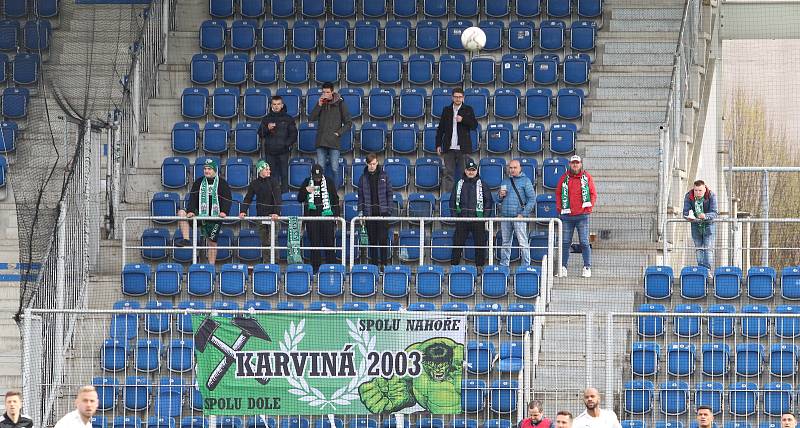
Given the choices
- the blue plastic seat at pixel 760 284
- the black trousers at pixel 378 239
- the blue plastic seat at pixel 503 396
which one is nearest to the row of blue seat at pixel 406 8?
the black trousers at pixel 378 239

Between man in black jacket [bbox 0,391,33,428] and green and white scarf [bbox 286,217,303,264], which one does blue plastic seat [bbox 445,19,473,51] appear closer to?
green and white scarf [bbox 286,217,303,264]

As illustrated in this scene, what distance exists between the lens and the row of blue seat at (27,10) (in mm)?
26453

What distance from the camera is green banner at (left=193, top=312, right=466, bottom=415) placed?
16.3 metres

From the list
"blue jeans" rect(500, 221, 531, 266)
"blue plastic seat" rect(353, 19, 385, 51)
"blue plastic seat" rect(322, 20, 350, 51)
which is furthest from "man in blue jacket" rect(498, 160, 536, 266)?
"blue plastic seat" rect(322, 20, 350, 51)

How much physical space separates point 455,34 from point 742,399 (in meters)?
10.0

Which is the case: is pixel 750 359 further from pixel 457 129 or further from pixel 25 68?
pixel 25 68

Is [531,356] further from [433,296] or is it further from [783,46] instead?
[783,46]

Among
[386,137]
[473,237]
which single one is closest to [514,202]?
[473,237]

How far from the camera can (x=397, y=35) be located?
86.0ft

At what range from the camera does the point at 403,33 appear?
1033 inches

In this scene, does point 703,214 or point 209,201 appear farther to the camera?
point 209,201

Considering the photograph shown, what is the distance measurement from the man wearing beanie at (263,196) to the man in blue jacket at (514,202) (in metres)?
2.97

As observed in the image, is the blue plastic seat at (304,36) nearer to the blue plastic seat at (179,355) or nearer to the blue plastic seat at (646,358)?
the blue plastic seat at (179,355)

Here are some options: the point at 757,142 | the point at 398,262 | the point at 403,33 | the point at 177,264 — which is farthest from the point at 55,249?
the point at 757,142
